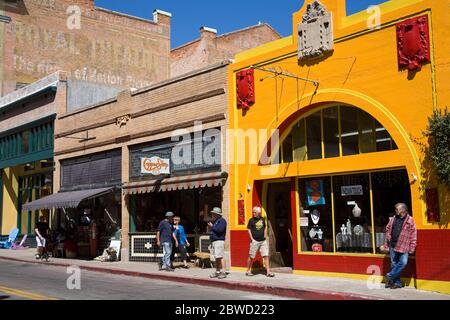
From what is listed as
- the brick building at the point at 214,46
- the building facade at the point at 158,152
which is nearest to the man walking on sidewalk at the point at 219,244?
the building facade at the point at 158,152

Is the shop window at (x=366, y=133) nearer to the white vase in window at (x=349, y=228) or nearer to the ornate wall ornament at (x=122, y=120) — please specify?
the white vase in window at (x=349, y=228)

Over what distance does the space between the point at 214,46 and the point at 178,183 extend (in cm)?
1812

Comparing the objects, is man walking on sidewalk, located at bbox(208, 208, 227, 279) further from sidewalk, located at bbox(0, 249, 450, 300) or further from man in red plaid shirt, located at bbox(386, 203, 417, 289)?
man in red plaid shirt, located at bbox(386, 203, 417, 289)

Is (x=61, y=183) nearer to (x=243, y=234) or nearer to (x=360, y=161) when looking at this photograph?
(x=243, y=234)

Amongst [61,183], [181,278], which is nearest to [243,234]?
[181,278]

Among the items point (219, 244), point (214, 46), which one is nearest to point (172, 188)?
point (219, 244)

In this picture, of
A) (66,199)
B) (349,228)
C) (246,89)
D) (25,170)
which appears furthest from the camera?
(25,170)

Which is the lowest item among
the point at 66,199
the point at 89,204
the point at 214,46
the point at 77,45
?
the point at 89,204

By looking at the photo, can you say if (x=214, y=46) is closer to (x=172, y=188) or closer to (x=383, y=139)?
(x=172, y=188)

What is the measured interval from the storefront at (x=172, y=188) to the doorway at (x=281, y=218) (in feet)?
5.11

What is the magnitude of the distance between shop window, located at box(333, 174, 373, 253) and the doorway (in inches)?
87.3

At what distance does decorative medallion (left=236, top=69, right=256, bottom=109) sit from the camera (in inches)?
634

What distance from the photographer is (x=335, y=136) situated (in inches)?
563

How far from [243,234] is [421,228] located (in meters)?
5.51
